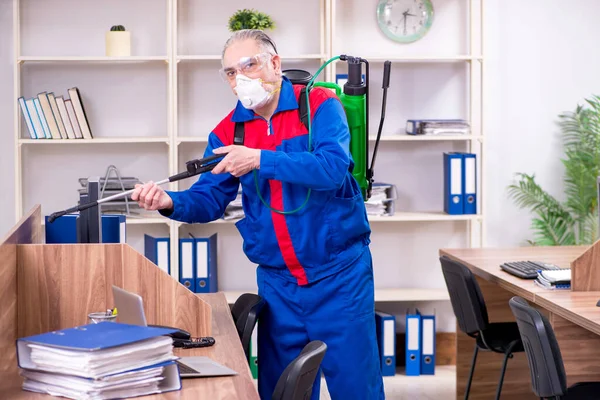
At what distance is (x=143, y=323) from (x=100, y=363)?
216mm

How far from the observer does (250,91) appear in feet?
8.70

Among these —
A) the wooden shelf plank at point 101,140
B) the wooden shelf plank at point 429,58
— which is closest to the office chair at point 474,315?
the wooden shelf plank at point 429,58

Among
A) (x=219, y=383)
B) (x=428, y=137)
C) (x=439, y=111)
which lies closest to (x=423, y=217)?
(x=428, y=137)

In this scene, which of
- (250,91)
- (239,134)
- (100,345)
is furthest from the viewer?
(239,134)

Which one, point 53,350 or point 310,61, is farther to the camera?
point 310,61

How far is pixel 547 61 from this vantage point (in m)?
5.03

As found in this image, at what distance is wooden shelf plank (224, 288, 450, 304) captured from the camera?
478cm

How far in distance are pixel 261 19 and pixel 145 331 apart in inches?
120

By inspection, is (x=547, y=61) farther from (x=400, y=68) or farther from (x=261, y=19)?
(x=261, y=19)

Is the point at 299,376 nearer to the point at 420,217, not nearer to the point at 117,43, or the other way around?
the point at 420,217

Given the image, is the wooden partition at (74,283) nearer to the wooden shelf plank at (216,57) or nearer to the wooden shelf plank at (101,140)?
the wooden shelf plank at (101,140)

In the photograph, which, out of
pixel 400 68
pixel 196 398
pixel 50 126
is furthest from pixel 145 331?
pixel 400 68

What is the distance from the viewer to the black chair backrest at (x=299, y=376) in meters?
1.86

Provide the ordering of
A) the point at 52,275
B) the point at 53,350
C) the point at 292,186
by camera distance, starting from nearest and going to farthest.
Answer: the point at 53,350
the point at 52,275
the point at 292,186
